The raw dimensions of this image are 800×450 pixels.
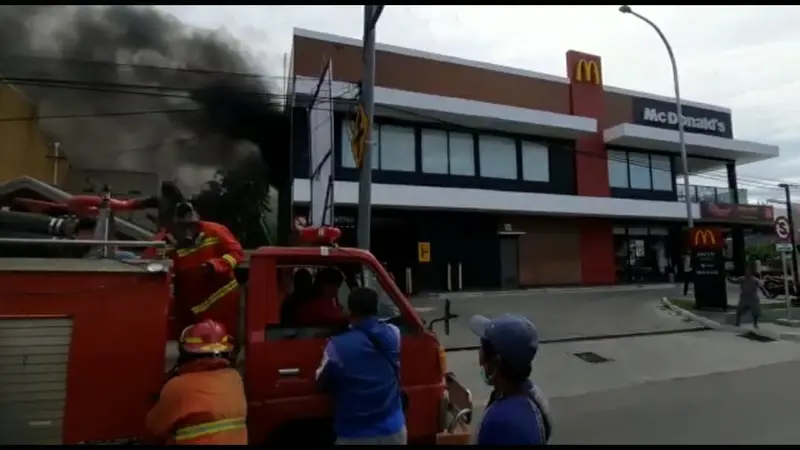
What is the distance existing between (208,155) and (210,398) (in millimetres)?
20837

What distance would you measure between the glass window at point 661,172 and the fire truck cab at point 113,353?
24.5 meters

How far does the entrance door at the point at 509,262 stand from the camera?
69.6 ft

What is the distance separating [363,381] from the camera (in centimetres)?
273

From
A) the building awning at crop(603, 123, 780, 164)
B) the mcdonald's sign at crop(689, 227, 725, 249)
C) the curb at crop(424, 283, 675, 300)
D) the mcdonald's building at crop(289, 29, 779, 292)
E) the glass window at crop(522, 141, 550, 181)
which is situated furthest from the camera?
the building awning at crop(603, 123, 780, 164)

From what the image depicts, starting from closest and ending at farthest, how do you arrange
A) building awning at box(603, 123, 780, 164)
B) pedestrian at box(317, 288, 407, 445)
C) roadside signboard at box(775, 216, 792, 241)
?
pedestrian at box(317, 288, 407, 445)
roadside signboard at box(775, 216, 792, 241)
building awning at box(603, 123, 780, 164)

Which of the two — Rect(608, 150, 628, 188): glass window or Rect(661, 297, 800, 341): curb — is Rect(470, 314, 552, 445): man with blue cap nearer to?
Rect(661, 297, 800, 341): curb

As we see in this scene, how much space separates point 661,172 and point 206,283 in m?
25.5

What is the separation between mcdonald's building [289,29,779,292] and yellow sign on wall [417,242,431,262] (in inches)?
13.1

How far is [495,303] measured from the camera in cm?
1645

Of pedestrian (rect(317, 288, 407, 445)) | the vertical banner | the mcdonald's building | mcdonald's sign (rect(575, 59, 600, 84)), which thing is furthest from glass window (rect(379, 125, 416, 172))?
pedestrian (rect(317, 288, 407, 445))

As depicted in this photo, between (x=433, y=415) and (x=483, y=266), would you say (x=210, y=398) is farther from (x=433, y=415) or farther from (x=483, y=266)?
(x=483, y=266)

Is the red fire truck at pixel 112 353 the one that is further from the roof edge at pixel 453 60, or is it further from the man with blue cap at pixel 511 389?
the roof edge at pixel 453 60

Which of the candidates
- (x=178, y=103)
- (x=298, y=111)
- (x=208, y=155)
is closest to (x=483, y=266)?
(x=298, y=111)

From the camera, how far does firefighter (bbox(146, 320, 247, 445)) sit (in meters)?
2.37
